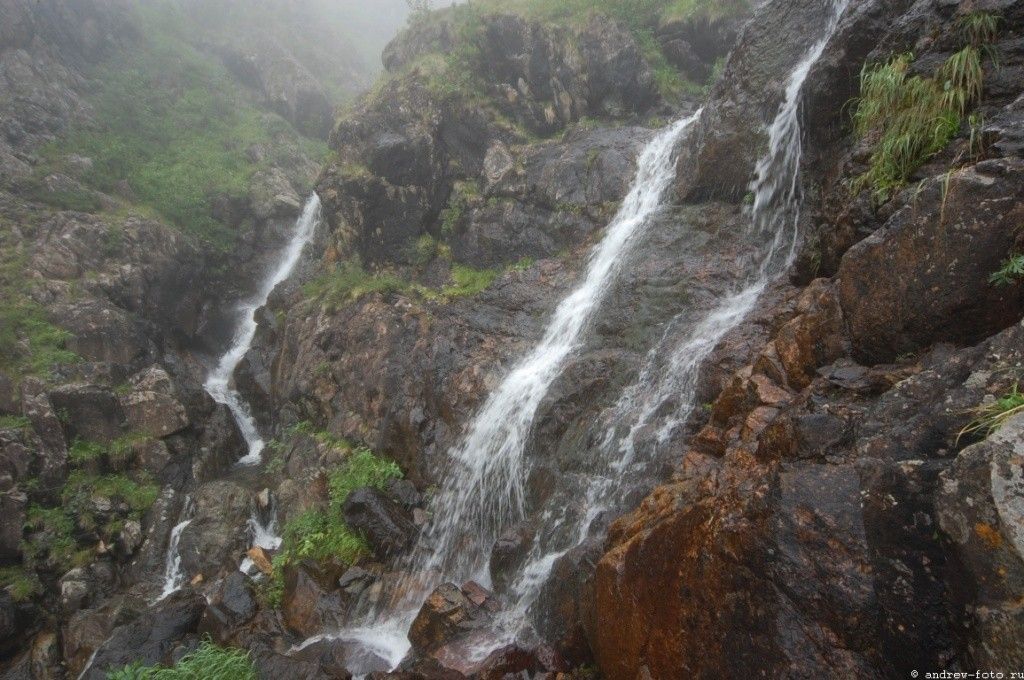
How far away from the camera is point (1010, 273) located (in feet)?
11.1

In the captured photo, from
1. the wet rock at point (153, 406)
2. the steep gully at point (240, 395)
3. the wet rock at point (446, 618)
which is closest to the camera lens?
the wet rock at point (446, 618)

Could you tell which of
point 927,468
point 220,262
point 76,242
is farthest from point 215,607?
point 220,262

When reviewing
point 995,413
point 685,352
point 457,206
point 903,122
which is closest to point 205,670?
point 685,352

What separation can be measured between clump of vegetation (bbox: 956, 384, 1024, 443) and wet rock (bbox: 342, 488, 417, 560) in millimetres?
8324

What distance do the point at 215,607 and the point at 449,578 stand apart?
3.88m

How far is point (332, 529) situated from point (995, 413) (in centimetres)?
958

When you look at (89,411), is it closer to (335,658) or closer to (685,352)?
(335,658)

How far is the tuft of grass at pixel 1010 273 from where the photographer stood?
3.33m

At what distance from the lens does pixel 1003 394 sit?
2.74 m

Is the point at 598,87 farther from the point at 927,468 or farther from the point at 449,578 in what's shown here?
the point at 927,468

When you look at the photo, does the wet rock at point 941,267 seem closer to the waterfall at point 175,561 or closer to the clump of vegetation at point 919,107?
the clump of vegetation at point 919,107

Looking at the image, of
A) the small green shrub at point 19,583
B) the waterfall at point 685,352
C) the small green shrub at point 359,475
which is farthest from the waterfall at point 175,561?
the waterfall at point 685,352

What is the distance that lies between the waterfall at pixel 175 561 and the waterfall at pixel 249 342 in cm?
216

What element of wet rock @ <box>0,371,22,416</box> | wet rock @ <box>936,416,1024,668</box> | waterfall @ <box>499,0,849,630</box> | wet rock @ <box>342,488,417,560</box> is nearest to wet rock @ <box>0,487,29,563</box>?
wet rock @ <box>0,371,22,416</box>
